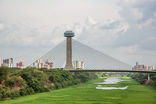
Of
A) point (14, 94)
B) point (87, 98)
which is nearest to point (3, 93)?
point (14, 94)

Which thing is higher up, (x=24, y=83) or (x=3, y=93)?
(x=24, y=83)

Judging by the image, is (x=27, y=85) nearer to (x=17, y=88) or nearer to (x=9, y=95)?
(x=17, y=88)

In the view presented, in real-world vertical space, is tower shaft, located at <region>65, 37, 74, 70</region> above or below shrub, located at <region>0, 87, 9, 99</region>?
above

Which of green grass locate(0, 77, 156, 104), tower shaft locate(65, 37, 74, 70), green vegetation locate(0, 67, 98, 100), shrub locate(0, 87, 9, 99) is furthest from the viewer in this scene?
tower shaft locate(65, 37, 74, 70)

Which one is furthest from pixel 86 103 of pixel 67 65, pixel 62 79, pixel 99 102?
pixel 67 65

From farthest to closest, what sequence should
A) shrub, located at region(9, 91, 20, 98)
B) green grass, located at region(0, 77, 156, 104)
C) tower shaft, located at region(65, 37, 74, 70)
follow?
tower shaft, located at region(65, 37, 74, 70) < shrub, located at region(9, 91, 20, 98) < green grass, located at region(0, 77, 156, 104)

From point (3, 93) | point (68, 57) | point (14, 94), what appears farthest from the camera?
point (68, 57)

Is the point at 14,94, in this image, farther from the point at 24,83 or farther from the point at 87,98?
the point at 87,98

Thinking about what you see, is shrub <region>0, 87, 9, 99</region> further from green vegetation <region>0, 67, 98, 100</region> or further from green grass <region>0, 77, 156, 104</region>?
green grass <region>0, 77, 156, 104</region>

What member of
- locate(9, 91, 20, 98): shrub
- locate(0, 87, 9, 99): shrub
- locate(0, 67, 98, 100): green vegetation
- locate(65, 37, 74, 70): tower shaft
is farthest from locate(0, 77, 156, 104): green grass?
locate(65, 37, 74, 70): tower shaft

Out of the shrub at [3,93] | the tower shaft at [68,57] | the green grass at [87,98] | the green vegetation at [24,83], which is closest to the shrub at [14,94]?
the green vegetation at [24,83]

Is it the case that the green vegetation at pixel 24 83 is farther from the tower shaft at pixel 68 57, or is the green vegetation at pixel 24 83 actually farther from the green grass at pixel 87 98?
the tower shaft at pixel 68 57

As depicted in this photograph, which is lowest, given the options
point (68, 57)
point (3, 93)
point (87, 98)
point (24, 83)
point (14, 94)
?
point (87, 98)
